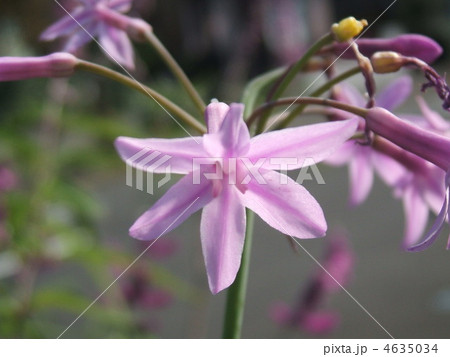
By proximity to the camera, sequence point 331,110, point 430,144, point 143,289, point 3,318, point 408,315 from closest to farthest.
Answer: point 430,144, point 331,110, point 3,318, point 143,289, point 408,315

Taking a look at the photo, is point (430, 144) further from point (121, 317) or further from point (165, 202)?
point (121, 317)

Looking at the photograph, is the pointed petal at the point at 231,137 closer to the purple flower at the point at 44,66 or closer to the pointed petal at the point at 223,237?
the pointed petal at the point at 223,237

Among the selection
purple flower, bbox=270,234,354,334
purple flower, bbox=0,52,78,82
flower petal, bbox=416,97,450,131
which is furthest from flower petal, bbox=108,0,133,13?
purple flower, bbox=270,234,354,334

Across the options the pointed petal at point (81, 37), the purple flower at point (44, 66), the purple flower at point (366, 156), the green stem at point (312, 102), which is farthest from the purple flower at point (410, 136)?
the pointed petal at point (81, 37)

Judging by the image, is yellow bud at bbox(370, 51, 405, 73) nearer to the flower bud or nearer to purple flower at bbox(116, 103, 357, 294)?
purple flower at bbox(116, 103, 357, 294)

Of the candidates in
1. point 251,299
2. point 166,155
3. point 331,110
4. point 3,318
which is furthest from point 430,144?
point 251,299

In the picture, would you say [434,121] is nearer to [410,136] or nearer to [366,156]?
[366,156]
